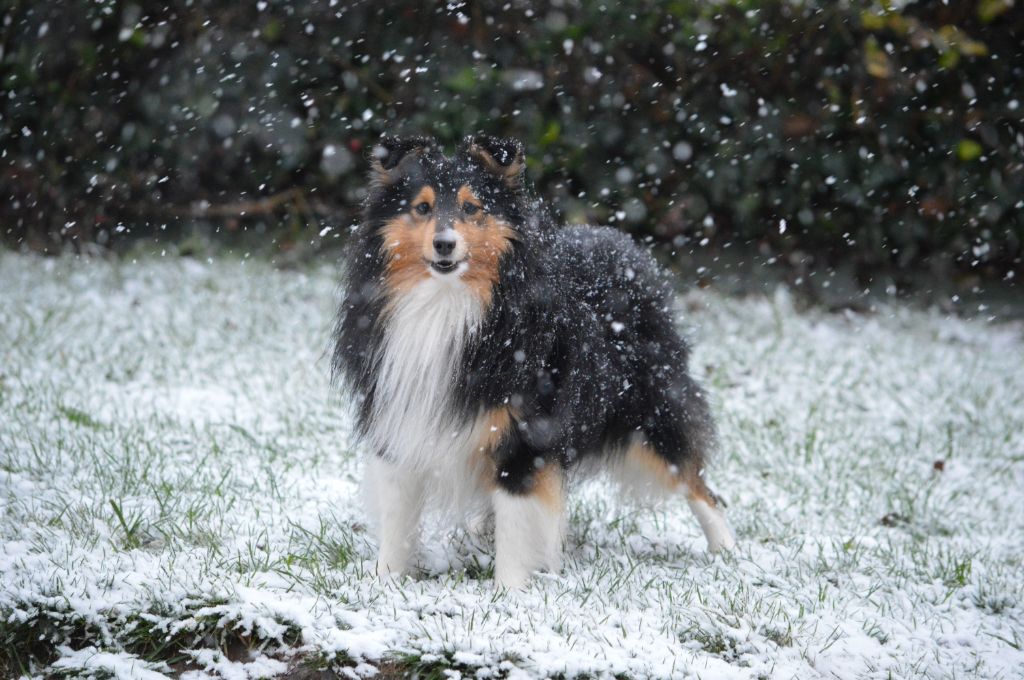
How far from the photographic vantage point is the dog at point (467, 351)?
10.5 feet

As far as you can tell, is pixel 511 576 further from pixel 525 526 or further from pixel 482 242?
pixel 482 242

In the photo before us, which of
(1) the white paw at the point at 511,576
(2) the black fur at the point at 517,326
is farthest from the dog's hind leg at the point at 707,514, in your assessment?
(1) the white paw at the point at 511,576

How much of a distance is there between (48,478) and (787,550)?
10.3 feet

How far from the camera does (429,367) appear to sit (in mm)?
3242

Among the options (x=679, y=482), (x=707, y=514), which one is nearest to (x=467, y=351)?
(x=679, y=482)

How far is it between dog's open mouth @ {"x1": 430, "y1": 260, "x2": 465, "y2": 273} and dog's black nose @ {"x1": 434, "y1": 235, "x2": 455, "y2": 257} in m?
0.03

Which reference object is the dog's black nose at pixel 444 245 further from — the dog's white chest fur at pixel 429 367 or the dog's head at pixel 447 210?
the dog's white chest fur at pixel 429 367

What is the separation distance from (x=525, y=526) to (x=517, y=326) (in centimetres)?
69

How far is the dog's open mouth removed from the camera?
3.13 m

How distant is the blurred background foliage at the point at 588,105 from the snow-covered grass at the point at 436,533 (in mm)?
1138

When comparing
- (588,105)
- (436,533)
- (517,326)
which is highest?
(588,105)

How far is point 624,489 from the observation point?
4.05 meters

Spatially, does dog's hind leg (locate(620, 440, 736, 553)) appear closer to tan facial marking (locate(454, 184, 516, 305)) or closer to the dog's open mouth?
tan facial marking (locate(454, 184, 516, 305))

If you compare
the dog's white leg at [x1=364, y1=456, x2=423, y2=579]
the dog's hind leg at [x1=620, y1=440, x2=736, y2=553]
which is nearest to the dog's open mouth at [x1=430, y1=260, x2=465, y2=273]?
the dog's white leg at [x1=364, y1=456, x2=423, y2=579]
